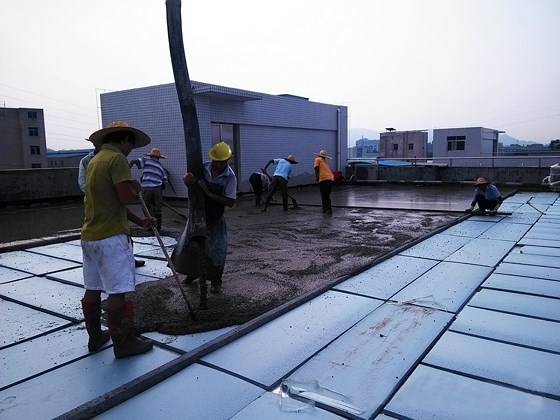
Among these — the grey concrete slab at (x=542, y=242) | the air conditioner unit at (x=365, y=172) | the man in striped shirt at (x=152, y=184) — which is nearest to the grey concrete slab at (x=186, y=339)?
the man in striped shirt at (x=152, y=184)

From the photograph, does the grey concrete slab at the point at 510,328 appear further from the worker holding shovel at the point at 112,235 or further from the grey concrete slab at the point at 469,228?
the grey concrete slab at the point at 469,228

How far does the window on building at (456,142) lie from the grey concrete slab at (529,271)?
3310 centimetres

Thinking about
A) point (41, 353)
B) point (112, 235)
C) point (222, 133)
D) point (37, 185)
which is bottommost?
point (41, 353)

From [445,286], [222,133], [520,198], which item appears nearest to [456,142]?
[520,198]

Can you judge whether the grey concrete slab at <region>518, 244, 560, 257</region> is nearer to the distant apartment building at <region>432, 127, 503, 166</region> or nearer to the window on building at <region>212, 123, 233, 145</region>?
the window on building at <region>212, 123, 233, 145</region>

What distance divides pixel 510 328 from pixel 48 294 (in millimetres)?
4396

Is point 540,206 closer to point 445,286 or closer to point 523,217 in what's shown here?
point 523,217

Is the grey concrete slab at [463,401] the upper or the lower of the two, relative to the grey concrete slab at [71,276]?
lower

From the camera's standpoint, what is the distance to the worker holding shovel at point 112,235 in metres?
2.76

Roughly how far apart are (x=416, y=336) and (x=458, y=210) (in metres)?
7.26

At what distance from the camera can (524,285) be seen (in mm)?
4387

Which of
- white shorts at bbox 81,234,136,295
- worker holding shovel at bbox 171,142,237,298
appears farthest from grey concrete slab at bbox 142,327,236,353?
worker holding shovel at bbox 171,142,237,298

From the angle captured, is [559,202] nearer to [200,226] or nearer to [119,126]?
[200,226]

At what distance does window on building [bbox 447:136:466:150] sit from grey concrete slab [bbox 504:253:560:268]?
1279 inches
